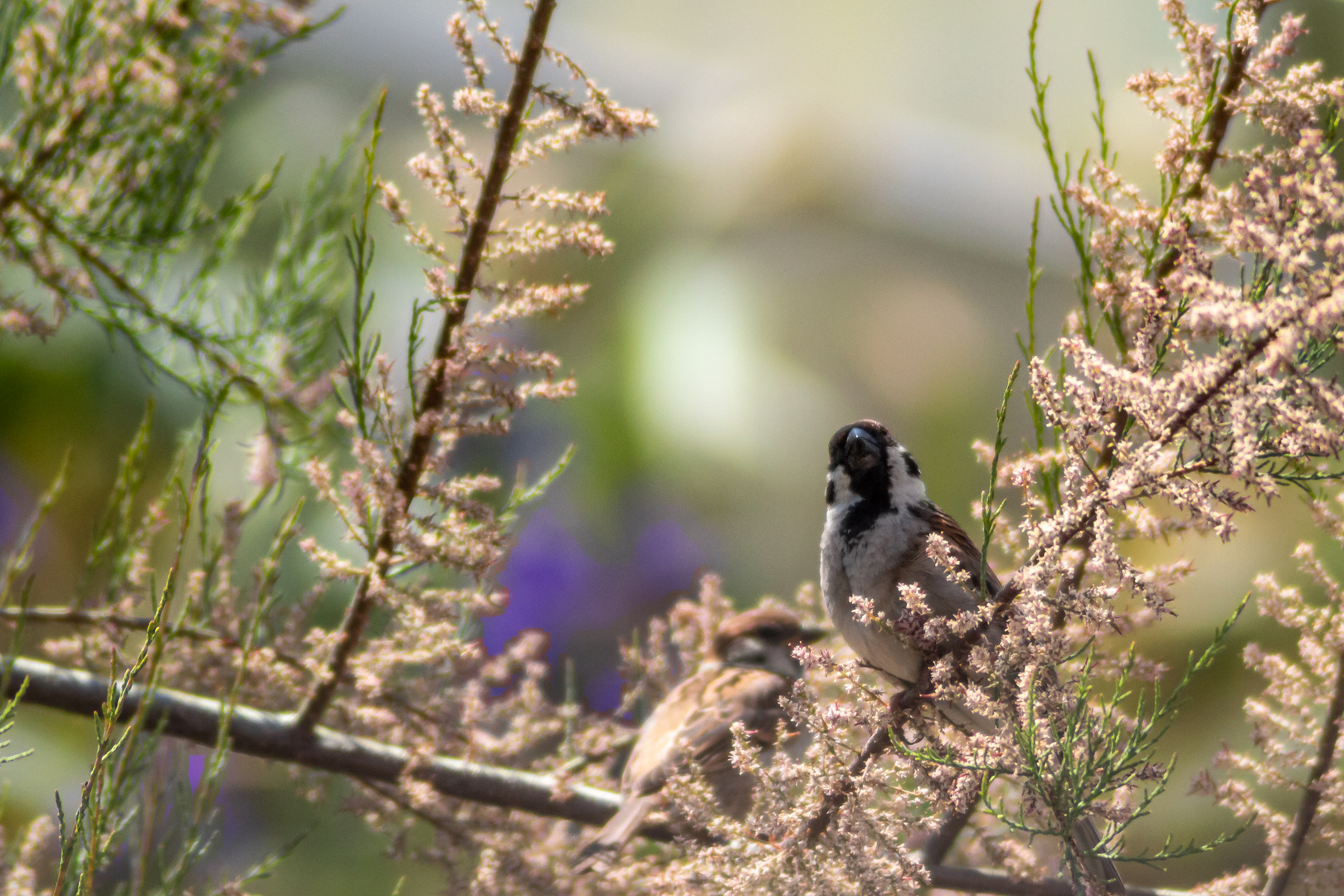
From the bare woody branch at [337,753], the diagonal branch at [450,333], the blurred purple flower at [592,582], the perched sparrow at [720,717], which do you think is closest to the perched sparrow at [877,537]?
the perched sparrow at [720,717]

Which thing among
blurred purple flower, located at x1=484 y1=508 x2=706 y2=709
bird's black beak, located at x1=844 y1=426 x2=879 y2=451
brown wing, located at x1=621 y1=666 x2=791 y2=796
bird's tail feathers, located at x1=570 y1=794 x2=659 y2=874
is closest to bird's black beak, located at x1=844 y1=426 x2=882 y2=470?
bird's black beak, located at x1=844 y1=426 x2=879 y2=451

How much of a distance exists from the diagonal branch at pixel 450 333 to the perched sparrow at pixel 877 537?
459 mm

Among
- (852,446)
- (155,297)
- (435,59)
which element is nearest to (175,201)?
(155,297)

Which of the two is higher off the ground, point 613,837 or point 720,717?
point 720,717

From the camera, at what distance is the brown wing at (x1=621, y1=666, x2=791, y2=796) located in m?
1.38

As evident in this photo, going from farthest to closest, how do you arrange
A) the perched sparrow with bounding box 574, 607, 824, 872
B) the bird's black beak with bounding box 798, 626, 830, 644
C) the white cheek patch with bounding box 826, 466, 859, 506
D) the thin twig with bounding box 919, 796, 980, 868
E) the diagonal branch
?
the bird's black beak with bounding box 798, 626, 830, 644
the white cheek patch with bounding box 826, 466, 859, 506
the perched sparrow with bounding box 574, 607, 824, 872
the thin twig with bounding box 919, 796, 980, 868
the diagonal branch

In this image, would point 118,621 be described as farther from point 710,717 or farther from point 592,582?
point 592,582

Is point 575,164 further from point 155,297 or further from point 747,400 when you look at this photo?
point 155,297

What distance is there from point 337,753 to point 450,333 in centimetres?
50

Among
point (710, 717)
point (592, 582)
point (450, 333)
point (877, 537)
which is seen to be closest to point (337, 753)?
point (450, 333)

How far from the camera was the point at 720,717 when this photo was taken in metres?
1.69

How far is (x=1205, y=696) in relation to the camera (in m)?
3.25

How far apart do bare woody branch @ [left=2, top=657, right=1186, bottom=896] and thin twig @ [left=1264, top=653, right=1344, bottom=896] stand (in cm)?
13

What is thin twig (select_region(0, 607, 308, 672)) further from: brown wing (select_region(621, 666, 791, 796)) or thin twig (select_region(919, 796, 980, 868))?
thin twig (select_region(919, 796, 980, 868))
